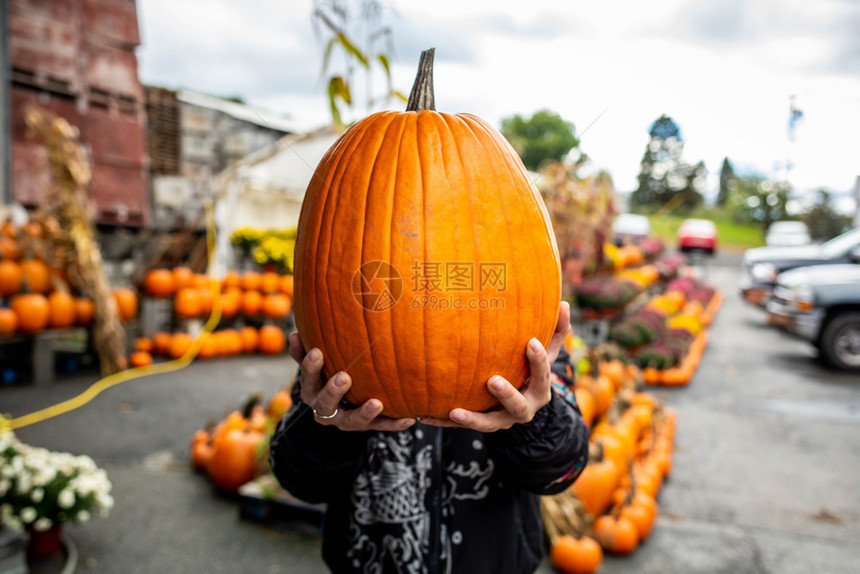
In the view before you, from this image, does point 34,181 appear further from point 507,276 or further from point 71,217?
point 507,276

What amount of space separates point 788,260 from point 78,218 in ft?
41.2

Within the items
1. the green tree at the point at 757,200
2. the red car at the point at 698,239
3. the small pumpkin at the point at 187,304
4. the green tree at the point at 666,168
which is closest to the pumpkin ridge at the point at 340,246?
the green tree at the point at 666,168

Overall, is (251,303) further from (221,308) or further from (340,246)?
(340,246)

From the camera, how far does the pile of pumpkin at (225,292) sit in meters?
7.85

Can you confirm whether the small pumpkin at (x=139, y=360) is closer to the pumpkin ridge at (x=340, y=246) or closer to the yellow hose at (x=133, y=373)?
the yellow hose at (x=133, y=373)

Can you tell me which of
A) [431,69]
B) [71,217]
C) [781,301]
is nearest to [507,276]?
[431,69]

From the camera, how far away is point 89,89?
23.4 feet

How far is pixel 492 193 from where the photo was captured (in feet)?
3.90

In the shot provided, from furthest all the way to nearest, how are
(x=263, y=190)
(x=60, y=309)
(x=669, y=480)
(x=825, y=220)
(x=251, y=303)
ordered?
(x=825, y=220) < (x=263, y=190) < (x=251, y=303) < (x=60, y=309) < (x=669, y=480)

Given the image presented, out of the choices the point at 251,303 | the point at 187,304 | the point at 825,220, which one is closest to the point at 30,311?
the point at 187,304

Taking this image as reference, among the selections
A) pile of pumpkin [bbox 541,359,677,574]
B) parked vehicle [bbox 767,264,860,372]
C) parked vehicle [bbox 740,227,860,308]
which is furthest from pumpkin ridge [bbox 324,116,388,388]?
parked vehicle [bbox 740,227,860,308]

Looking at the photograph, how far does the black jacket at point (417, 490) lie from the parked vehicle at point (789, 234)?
25.7m

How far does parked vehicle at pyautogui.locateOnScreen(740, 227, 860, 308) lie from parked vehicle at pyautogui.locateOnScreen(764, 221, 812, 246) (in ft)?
41.7

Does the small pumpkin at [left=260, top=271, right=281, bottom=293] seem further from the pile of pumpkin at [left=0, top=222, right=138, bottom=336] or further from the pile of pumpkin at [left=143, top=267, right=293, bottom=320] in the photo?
the pile of pumpkin at [left=0, top=222, right=138, bottom=336]
